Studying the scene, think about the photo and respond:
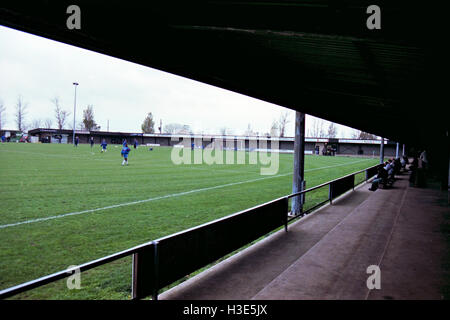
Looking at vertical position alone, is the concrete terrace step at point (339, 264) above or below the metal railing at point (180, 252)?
below

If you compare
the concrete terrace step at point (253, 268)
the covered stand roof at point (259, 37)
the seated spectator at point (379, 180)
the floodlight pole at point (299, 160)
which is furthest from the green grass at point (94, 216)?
the covered stand roof at point (259, 37)

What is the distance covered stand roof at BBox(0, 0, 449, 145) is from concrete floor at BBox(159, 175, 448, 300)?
2819 millimetres

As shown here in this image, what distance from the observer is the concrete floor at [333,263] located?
4227mm

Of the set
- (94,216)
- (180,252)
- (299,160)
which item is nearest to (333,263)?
Result: (180,252)

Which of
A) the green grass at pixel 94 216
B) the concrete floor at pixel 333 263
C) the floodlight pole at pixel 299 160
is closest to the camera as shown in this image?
the concrete floor at pixel 333 263

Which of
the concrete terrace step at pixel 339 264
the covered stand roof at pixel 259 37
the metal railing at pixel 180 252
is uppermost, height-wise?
the covered stand roof at pixel 259 37

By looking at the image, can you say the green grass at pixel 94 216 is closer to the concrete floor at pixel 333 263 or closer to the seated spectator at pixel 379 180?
the concrete floor at pixel 333 263

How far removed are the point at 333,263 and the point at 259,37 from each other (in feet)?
12.8

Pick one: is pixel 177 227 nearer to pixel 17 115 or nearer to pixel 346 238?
pixel 346 238

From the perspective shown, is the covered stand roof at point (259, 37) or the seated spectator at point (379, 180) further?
the seated spectator at point (379, 180)

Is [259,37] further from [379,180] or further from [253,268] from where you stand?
[379,180]

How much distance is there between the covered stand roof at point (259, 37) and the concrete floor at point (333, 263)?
2.82 metres

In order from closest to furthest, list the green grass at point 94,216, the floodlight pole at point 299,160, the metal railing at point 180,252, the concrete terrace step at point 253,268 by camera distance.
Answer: the metal railing at point 180,252, the concrete terrace step at point 253,268, the green grass at point 94,216, the floodlight pole at point 299,160

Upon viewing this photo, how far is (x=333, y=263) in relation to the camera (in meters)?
5.35
